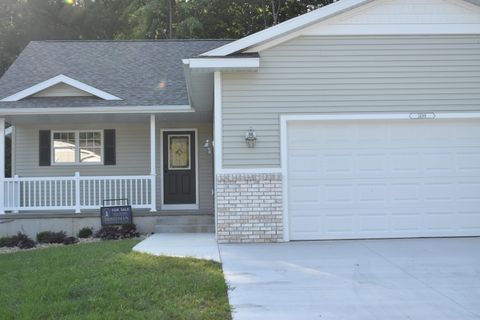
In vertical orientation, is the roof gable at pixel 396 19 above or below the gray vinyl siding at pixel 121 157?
above

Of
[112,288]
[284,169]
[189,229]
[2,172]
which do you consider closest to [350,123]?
[284,169]

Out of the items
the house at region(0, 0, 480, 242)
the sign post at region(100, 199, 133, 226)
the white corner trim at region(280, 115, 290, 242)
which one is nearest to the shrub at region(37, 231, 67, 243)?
the sign post at region(100, 199, 133, 226)

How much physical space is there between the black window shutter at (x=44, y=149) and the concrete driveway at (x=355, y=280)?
22.5 feet

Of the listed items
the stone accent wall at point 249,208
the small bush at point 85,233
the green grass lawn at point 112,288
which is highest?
the stone accent wall at point 249,208

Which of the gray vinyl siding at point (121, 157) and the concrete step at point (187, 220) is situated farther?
Result: the gray vinyl siding at point (121, 157)

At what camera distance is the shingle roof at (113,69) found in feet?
40.3

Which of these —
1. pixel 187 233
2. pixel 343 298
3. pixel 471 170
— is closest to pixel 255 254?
pixel 343 298

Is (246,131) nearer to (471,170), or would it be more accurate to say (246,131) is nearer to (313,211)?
(313,211)

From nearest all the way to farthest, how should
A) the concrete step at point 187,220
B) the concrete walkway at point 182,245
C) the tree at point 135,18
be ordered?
the concrete walkway at point 182,245, the concrete step at point 187,220, the tree at point 135,18

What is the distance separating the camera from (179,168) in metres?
13.9

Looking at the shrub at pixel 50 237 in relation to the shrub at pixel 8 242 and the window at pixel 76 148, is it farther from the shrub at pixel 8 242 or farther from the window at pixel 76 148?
the window at pixel 76 148

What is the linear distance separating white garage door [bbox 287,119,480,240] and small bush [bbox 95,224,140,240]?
3.79 m

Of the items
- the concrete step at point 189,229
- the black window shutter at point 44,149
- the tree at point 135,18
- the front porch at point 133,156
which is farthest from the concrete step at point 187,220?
the tree at point 135,18

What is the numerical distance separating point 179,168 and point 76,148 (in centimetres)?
280
